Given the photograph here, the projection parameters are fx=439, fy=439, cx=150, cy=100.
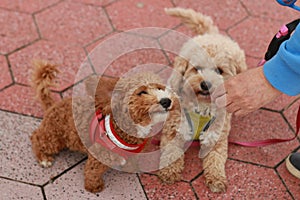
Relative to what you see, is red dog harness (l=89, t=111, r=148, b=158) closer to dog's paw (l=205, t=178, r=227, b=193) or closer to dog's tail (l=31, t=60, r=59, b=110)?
dog's tail (l=31, t=60, r=59, b=110)

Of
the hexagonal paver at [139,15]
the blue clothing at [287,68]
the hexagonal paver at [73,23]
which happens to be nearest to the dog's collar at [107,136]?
the blue clothing at [287,68]

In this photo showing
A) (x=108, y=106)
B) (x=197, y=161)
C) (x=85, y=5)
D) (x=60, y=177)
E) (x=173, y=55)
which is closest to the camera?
(x=108, y=106)

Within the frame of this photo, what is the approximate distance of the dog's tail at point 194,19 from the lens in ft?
9.48

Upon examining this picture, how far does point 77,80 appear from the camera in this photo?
3.02 meters

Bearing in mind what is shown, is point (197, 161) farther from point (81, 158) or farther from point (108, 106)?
point (108, 106)

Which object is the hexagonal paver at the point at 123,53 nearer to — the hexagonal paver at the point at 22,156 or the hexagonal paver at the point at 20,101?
the hexagonal paver at the point at 20,101

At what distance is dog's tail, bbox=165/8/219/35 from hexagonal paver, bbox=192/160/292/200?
0.90 meters

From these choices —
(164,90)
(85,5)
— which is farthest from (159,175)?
(85,5)

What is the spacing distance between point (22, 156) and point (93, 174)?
0.50 m

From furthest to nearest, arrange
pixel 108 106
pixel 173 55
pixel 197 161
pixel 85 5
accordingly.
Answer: pixel 85 5
pixel 173 55
pixel 197 161
pixel 108 106

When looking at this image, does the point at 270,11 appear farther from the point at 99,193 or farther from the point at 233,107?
the point at 99,193

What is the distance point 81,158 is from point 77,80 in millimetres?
630

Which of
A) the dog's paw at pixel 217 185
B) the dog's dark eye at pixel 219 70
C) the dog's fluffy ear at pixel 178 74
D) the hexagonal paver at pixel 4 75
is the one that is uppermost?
the dog's dark eye at pixel 219 70

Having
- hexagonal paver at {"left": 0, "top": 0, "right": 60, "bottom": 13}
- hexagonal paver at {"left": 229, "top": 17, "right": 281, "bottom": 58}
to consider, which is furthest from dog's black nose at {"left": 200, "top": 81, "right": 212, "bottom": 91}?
hexagonal paver at {"left": 0, "top": 0, "right": 60, "bottom": 13}
